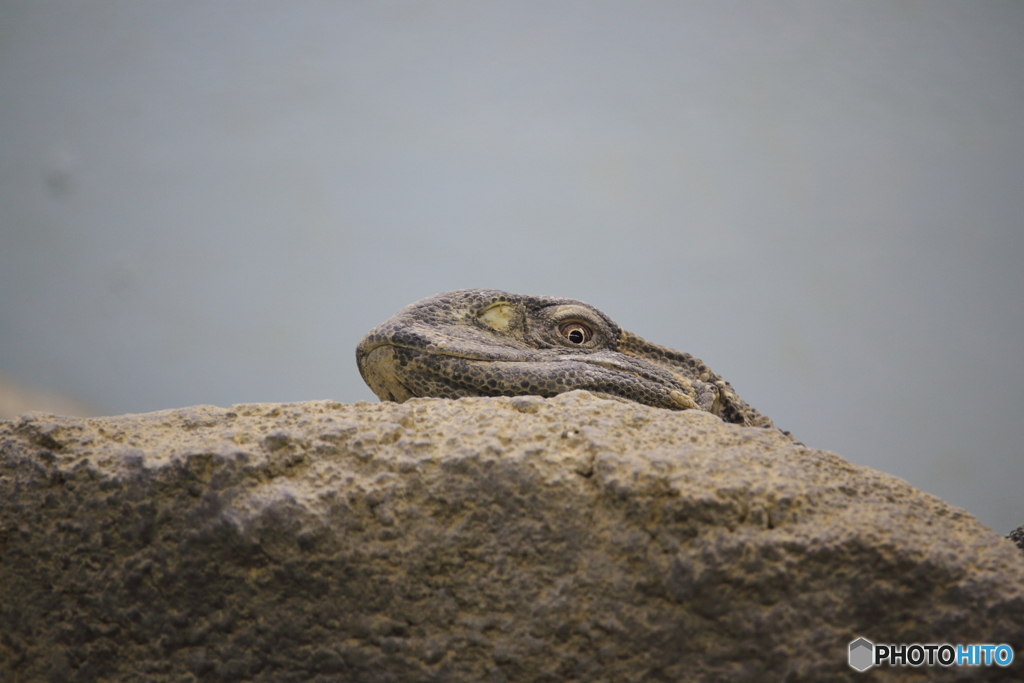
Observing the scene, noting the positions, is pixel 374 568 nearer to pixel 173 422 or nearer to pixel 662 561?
pixel 662 561

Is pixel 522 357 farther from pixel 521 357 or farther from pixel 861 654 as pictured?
pixel 861 654

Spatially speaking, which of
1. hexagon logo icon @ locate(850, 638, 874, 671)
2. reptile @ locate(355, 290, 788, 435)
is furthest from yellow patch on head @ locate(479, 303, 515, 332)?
hexagon logo icon @ locate(850, 638, 874, 671)

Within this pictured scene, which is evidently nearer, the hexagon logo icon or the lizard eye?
the hexagon logo icon

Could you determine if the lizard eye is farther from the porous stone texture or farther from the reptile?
the porous stone texture

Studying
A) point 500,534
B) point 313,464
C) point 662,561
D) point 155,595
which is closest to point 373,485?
point 313,464

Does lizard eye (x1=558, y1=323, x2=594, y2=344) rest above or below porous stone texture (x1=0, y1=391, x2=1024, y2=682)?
above

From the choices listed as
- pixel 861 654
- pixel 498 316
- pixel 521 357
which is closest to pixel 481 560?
pixel 861 654

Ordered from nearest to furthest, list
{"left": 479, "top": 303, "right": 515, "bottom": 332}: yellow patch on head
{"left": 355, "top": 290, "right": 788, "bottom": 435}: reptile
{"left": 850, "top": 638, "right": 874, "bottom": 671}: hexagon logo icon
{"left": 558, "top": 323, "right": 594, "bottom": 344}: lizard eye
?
{"left": 850, "top": 638, "right": 874, "bottom": 671}: hexagon logo icon < {"left": 355, "top": 290, "right": 788, "bottom": 435}: reptile < {"left": 479, "top": 303, "right": 515, "bottom": 332}: yellow patch on head < {"left": 558, "top": 323, "right": 594, "bottom": 344}: lizard eye
